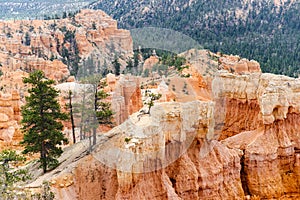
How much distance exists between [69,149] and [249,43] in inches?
3419

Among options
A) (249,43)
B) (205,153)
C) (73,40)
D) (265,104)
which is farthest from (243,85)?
(249,43)

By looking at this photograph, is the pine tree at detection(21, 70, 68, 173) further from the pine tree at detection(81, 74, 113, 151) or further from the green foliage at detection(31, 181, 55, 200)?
the green foliage at detection(31, 181, 55, 200)

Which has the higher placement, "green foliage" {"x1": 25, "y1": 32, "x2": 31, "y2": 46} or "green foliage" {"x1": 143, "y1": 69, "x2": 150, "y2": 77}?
"green foliage" {"x1": 25, "y1": 32, "x2": 31, "y2": 46}

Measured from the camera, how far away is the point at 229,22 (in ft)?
407

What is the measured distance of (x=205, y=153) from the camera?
17.8 metres

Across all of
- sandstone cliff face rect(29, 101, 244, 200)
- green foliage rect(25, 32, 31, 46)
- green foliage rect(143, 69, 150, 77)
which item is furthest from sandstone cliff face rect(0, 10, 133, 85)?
sandstone cliff face rect(29, 101, 244, 200)

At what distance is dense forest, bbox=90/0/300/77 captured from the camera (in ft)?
310

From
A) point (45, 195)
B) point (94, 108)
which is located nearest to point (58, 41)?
point (94, 108)

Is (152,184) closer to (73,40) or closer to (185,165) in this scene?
(185,165)

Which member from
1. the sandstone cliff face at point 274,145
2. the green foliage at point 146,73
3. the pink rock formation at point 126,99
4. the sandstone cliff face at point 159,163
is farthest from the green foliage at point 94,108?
the green foliage at point 146,73

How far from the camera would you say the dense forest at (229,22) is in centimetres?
9456

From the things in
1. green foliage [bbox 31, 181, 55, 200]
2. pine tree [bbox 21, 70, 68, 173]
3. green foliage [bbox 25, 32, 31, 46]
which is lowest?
green foliage [bbox 31, 181, 55, 200]

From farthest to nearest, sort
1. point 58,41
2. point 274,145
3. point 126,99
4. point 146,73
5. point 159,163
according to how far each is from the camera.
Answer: point 58,41, point 146,73, point 126,99, point 274,145, point 159,163

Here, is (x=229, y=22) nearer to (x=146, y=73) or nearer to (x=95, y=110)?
(x=146, y=73)
